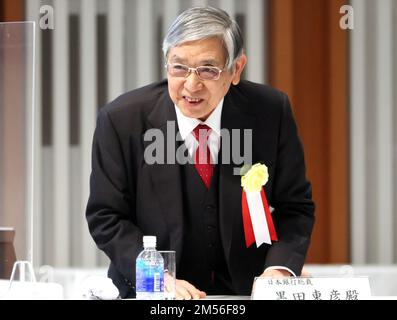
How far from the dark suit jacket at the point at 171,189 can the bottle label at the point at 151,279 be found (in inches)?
6.5

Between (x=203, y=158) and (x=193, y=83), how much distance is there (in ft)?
0.81

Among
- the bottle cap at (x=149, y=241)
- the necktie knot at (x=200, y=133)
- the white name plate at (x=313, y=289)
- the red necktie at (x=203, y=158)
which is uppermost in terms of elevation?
the necktie knot at (x=200, y=133)

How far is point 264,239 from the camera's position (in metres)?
2.33

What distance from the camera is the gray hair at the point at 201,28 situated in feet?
7.20

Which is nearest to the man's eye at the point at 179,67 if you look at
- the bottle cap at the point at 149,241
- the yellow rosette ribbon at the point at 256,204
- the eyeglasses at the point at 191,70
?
the eyeglasses at the point at 191,70

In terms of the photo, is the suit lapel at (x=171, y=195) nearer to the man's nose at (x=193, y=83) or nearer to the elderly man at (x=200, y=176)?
the elderly man at (x=200, y=176)

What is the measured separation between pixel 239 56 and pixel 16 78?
76cm

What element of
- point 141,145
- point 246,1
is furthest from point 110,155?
point 246,1

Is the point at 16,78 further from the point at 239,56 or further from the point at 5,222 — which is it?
the point at 239,56

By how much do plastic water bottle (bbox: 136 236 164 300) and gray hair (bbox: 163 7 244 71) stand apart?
58 centimetres

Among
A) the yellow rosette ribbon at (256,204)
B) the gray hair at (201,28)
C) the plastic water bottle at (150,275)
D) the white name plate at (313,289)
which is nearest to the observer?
the white name plate at (313,289)

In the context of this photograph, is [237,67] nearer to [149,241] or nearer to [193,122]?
[193,122]

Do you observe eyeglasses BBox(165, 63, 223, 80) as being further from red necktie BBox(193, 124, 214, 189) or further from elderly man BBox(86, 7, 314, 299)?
red necktie BBox(193, 124, 214, 189)

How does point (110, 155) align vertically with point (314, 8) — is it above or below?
below
